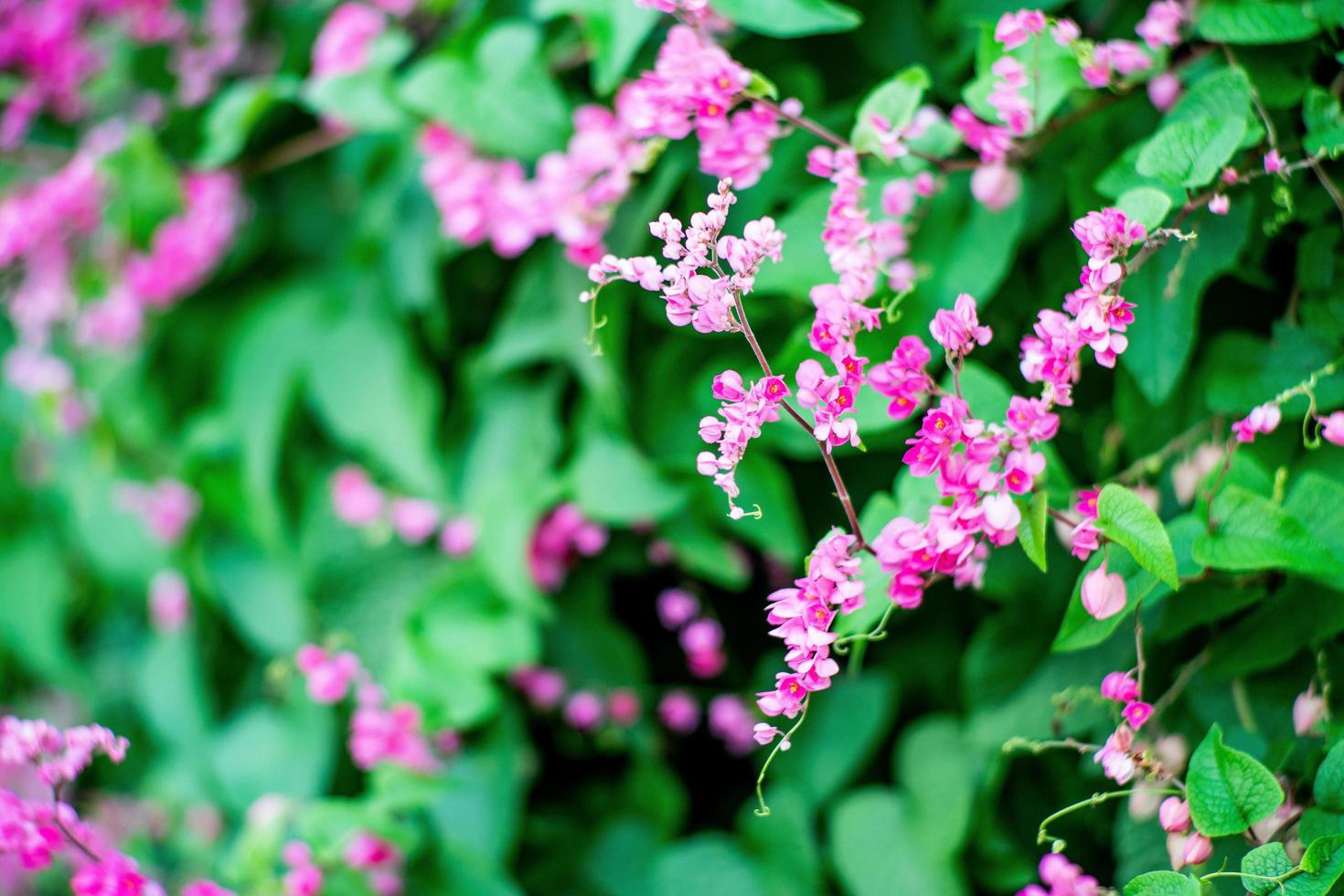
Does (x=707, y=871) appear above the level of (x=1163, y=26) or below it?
below

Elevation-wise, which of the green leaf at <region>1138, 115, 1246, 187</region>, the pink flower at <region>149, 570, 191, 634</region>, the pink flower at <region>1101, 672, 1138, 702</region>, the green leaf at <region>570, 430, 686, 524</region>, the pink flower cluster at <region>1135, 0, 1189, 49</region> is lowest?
the pink flower at <region>149, 570, 191, 634</region>

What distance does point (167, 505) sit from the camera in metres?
1.20

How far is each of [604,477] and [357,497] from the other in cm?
32

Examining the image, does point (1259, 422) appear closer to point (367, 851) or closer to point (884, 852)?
point (884, 852)

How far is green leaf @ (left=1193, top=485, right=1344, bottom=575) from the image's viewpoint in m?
0.48

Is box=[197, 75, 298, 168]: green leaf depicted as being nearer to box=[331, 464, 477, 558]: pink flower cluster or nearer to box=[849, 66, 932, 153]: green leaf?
box=[331, 464, 477, 558]: pink flower cluster

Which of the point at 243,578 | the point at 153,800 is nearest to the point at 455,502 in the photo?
the point at 243,578

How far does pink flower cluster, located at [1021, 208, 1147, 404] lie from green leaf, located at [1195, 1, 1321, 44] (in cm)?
19

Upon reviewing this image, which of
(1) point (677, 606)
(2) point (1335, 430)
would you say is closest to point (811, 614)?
(2) point (1335, 430)

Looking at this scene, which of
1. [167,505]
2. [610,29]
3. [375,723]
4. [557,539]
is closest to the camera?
[610,29]

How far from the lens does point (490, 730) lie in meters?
0.95

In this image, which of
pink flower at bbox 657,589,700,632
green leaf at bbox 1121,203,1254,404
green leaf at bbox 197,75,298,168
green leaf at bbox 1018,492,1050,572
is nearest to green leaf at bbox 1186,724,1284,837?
green leaf at bbox 1018,492,1050,572

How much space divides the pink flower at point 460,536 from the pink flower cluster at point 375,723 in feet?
0.48

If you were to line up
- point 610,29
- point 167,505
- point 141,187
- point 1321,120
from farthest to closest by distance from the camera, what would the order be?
point 167,505
point 141,187
point 610,29
point 1321,120
